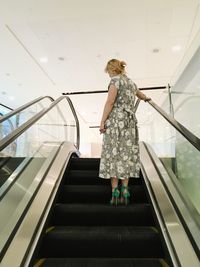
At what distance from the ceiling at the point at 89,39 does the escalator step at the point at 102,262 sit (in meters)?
5.09

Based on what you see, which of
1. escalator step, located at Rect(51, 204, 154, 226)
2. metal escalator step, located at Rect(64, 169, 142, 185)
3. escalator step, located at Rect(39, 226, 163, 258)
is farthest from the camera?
metal escalator step, located at Rect(64, 169, 142, 185)

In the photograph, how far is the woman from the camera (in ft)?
9.00

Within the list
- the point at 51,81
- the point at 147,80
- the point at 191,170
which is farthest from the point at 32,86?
the point at 191,170

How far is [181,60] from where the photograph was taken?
26.8 feet

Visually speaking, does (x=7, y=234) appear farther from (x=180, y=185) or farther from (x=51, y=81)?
(x=51, y=81)

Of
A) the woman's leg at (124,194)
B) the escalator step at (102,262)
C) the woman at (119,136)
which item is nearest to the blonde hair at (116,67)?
the woman at (119,136)

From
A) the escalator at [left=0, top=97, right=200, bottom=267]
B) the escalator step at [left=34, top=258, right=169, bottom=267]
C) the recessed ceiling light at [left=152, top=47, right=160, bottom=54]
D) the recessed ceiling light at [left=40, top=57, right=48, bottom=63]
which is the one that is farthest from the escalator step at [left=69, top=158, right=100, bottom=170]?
the recessed ceiling light at [left=40, top=57, right=48, bottom=63]

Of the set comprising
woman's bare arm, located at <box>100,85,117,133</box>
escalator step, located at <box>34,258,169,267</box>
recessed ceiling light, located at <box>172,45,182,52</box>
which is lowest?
escalator step, located at <box>34,258,169,267</box>

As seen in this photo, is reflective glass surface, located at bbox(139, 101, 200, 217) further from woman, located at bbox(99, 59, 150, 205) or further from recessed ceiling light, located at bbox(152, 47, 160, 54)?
recessed ceiling light, located at bbox(152, 47, 160, 54)

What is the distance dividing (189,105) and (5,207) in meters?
2.27

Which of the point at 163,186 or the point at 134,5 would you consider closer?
the point at 163,186

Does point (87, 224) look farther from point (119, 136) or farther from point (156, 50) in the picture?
point (156, 50)

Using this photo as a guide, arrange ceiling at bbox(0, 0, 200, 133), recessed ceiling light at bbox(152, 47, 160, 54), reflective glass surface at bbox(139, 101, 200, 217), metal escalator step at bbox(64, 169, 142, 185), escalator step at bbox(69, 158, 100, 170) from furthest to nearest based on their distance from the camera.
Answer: recessed ceiling light at bbox(152, 47, 160, 54), ceiling at bbox(0, 0, 200, 133), escalator step at bbox(69, 158, 100, 170), metal escalator step at bbox(64, 169, 142, 185), reflective glass surface at bbox(139, 101, 200, 217)

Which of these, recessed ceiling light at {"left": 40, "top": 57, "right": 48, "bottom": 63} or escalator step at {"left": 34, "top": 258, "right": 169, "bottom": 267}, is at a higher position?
recessed ceiling light at {"left": 40, "top": 57, "right": 48, "bottom": 63}
